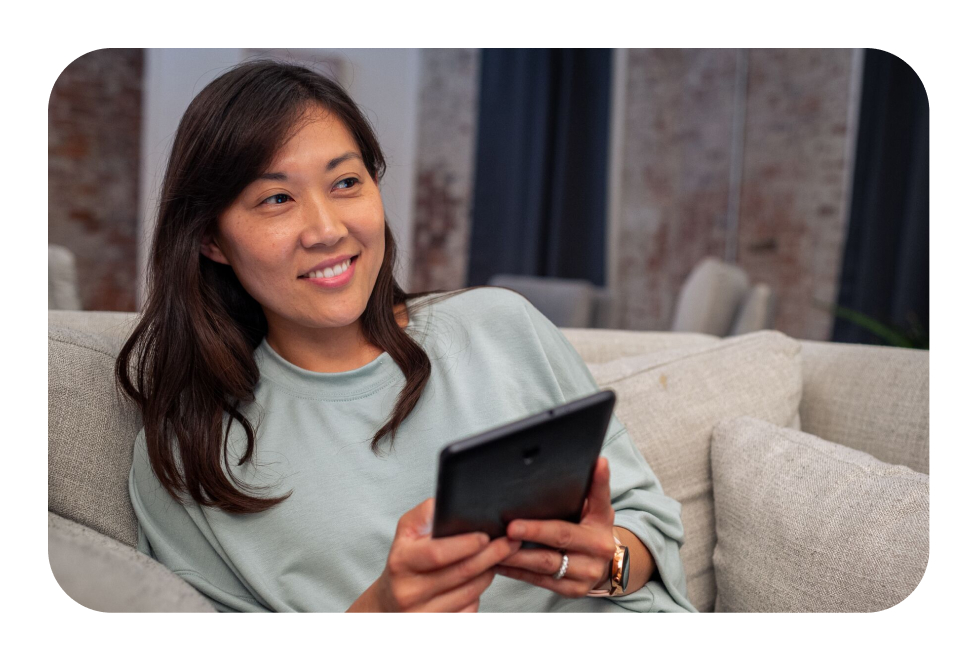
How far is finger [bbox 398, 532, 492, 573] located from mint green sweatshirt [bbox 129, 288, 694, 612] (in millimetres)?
201

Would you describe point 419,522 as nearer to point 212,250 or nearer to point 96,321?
point 212,250

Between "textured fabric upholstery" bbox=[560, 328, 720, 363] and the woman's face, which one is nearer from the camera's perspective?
the woman's face

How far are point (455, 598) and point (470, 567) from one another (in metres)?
0.05

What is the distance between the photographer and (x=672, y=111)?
4.48m

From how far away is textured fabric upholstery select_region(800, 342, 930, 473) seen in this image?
0.99 m

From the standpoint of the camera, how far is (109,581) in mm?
591

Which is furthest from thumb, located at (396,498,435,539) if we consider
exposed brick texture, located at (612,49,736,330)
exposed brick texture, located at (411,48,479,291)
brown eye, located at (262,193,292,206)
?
exposed brick texture, located at (612,49,736,330)

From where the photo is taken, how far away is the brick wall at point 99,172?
380 cm

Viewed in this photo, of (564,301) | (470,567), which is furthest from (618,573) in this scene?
(564,301)

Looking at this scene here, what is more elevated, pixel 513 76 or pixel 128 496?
pixel 513 76

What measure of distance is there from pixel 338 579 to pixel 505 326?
1.07 feet

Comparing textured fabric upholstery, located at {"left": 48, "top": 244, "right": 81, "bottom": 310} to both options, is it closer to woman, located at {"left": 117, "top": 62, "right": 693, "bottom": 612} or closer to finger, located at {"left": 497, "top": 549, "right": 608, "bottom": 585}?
woman, located at {"left": 117, "top": 62, "right": 693, "bottom": 612}

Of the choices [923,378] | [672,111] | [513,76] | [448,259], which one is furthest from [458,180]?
[923,378]
